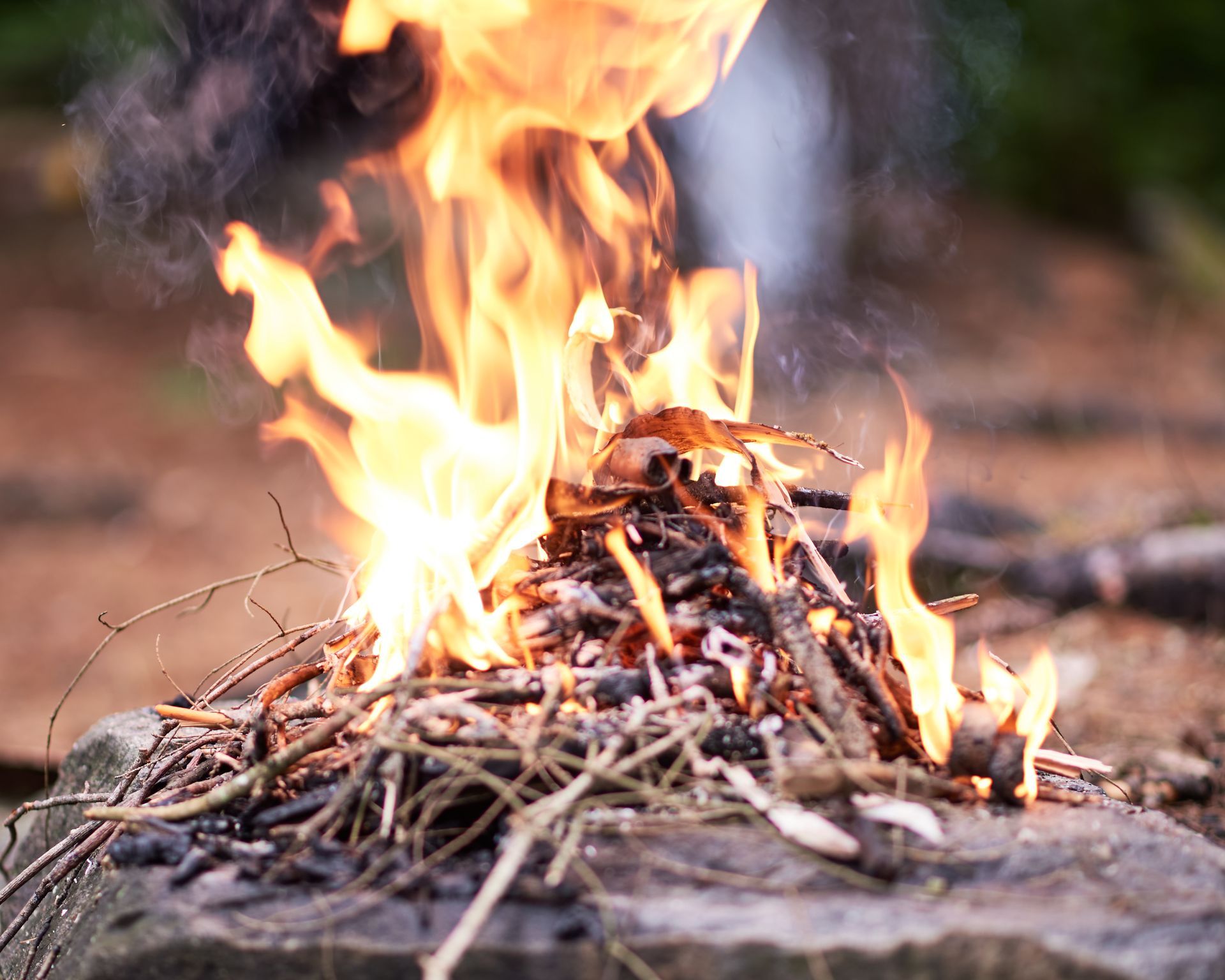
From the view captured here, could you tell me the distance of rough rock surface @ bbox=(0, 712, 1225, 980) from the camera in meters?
1.40

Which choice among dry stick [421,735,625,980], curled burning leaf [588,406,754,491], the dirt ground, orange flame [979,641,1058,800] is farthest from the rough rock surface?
the dirt ground

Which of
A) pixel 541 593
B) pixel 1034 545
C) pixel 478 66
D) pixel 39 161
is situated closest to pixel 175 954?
pixel 541 593

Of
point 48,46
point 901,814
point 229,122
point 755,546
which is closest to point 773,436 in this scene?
point 755,546

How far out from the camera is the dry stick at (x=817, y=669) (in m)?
1.79

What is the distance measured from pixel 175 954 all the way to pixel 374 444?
1306 millimetres

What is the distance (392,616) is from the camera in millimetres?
2154

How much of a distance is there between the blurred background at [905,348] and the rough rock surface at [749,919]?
1.59 m

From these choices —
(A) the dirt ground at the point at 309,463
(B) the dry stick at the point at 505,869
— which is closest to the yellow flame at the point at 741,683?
(B) the dry stick at the point at 505,869

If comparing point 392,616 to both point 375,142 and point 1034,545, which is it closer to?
point 1034,545

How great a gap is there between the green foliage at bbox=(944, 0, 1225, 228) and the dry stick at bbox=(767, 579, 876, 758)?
44.1ft

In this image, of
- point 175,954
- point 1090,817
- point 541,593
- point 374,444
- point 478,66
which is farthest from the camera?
point 478,66

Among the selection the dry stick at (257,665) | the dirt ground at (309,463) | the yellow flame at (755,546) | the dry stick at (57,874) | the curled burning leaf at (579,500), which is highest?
the curled burning leaf at (579,500)

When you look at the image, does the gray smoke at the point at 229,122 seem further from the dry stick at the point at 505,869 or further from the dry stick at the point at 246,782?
the dry stick at the point at 505,869

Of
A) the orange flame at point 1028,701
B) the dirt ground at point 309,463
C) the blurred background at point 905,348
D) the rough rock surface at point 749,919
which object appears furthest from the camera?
the blurred background at point 905,348
